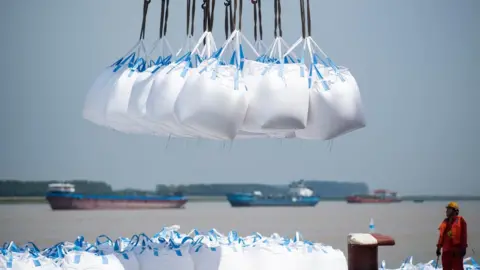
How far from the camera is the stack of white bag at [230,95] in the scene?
14.6 feet

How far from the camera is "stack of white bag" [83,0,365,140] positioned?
4.46 metres

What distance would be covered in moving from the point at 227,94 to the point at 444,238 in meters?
1.97

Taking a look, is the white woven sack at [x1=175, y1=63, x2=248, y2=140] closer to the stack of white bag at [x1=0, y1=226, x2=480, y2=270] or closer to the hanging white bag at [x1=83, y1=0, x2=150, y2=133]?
the hanging white bag at [x1=83, y1=0, x2=150, y2=133]

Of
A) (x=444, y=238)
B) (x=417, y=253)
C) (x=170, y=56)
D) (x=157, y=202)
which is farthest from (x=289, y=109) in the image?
(x=157, y=202)

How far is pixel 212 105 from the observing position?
4418 millimetres

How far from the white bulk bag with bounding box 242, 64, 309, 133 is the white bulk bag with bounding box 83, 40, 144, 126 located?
902mm

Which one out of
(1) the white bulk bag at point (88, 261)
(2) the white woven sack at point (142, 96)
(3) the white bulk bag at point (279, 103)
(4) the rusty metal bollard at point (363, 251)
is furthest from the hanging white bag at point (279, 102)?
(1) the white bulk bag at point (88, 261)

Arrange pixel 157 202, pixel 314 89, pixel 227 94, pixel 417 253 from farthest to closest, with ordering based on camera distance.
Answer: pixel 157 202
pixel 417 253
pixel 314 89
pixel 227 94

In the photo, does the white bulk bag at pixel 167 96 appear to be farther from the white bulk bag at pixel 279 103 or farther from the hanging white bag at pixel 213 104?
the white bulk bag at pixel 279 103

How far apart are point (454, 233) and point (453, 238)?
4 cm

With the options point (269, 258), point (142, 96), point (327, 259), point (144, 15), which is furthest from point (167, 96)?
point (327, 259)

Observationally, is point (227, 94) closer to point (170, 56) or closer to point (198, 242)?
point (170, 56)

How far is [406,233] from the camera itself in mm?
19688

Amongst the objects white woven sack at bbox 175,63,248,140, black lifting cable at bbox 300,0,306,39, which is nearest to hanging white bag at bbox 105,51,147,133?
white woven sack at bbox 175,63,248,140
